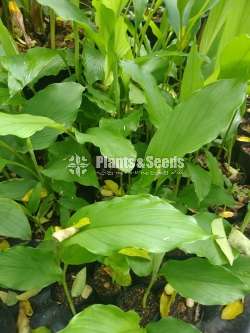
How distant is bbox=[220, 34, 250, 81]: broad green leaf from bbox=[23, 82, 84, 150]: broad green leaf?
0.87 ft

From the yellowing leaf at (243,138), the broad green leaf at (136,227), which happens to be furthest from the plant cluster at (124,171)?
the yellowing leaf at (243,138)

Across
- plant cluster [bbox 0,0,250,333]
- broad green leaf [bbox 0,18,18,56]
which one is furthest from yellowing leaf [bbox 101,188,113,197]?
broad green leaf [bbox 0,18,18,56]

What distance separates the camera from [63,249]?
0.55 metres

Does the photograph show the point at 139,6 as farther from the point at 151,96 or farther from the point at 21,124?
the point at 21,124

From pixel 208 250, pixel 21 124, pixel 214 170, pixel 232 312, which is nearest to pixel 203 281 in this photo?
pixel 208 250

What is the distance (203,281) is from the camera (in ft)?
2.06

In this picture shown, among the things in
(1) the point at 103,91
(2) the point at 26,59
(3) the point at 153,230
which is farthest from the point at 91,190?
(3) the point at 153,230

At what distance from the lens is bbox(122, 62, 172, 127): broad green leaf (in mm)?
651

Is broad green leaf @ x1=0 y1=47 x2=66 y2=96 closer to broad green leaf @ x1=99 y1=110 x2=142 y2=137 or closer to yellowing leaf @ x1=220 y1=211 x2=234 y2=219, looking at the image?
broad green leaf @ x1=99 y1=110 x2=142 y2=137

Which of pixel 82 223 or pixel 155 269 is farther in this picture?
pixel 155 269

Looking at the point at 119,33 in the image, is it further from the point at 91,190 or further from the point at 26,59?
the point at 91,190

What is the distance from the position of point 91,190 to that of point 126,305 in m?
0.29

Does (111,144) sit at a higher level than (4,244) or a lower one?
higher

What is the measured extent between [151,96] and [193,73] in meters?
0.08
